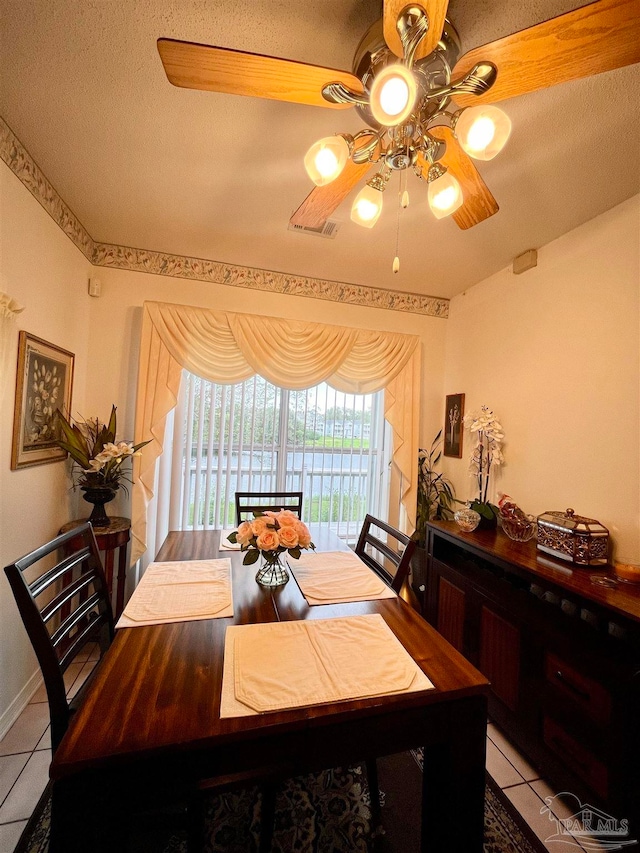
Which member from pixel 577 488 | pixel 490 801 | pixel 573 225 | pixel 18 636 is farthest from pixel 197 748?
pixel 573 225

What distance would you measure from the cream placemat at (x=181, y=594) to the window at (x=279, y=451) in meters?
1.06

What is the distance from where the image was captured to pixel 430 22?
0.75 meters

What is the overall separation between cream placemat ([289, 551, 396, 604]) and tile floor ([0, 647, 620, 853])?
99 cm

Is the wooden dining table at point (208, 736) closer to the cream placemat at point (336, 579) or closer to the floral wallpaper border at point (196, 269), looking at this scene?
the cream placemat at point (336, 579)

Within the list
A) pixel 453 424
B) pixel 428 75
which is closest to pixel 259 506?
pixel 453 424

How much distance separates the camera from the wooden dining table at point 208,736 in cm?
65

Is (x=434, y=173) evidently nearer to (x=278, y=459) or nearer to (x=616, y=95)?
(x=616, y=95)

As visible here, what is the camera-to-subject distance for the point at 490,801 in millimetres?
1346

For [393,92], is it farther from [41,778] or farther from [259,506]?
[41,778]

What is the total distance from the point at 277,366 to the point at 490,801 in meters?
2.51

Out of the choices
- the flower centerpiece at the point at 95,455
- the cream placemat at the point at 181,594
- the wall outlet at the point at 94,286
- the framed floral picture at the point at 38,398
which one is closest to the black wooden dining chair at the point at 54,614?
the cream placemat at the point at 181,594

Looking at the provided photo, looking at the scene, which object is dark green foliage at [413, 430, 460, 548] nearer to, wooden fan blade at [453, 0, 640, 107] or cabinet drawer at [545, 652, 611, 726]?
cabinet drawer at [545, 652, 611, 726]

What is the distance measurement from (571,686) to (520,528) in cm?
74

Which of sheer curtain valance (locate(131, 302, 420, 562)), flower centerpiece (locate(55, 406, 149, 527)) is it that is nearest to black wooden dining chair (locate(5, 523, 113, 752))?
flower centerpiece (locate(55, 406, 149, 527))
